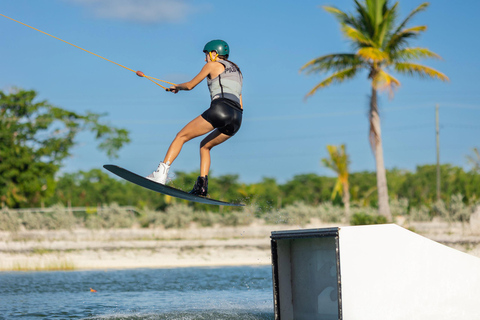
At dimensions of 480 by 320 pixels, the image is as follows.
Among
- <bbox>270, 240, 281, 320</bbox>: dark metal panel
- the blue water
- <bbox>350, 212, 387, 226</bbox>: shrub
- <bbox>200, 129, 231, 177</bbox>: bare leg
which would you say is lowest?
the blue water

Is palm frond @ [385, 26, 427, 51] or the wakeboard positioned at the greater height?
palm frond @ [385, 26, 427, 51]

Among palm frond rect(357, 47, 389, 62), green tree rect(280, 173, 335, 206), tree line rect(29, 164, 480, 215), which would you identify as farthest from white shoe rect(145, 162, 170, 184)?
green tree rect(280, 173, 335, 206)

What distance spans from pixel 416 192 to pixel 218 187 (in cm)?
1945

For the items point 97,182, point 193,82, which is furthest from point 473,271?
point 97,182

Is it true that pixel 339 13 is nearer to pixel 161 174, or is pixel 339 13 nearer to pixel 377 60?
pixel 377 60

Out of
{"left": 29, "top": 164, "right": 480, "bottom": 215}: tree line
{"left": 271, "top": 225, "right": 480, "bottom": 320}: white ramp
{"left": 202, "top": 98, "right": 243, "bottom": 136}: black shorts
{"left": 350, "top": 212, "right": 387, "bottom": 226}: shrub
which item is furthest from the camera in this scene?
{"left": 29, "top": 164, "right": 480, "bottom": 215}: tree line

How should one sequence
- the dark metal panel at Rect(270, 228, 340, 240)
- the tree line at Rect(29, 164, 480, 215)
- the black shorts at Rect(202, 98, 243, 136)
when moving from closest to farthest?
the dark metal panel at Rect(270, 228, 340, 240)
the black shorts at Rect(202, 98, 243, 136)
the tree line at Rect(29, 164, 480, 215)

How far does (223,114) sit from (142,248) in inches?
657

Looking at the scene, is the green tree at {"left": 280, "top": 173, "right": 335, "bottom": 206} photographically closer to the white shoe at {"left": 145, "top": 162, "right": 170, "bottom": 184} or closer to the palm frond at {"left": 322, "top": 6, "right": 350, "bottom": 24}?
the palm frond at {"left": 322, "top": 6, "right": 350, "bottom": 24}

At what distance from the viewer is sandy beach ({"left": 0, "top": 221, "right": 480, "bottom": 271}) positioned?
21594 millimetres

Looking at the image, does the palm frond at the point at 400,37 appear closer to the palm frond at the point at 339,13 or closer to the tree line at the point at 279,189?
the palm frond at the point at 339,13

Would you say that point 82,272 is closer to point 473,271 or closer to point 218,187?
point 473,271

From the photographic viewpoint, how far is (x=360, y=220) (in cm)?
2333

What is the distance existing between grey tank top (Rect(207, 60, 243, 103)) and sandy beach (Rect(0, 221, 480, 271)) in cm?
1490
